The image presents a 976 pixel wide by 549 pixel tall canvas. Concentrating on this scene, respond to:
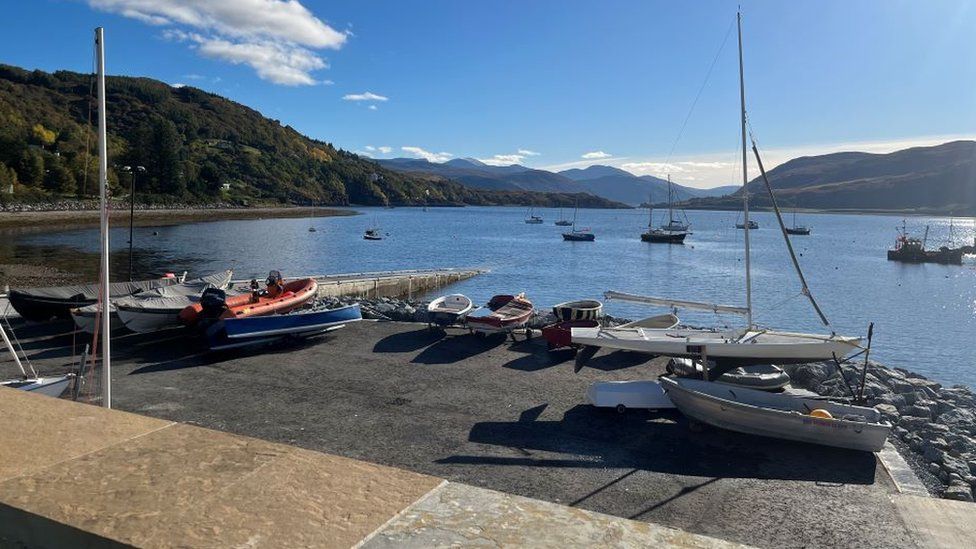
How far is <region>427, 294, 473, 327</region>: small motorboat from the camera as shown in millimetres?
18145

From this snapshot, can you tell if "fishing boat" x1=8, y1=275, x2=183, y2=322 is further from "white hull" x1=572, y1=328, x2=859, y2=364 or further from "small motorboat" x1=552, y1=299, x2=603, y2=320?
"white hull" x1=572, y1=328, x2=859, y2=364

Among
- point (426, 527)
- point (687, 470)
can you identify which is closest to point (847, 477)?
point (687, 470)

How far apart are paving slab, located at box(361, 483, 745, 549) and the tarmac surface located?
6046mm

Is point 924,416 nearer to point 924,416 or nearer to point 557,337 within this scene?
point 924,416

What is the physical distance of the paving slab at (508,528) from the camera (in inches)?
86.4

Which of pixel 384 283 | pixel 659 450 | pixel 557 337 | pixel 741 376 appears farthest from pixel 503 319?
pixel 384 283

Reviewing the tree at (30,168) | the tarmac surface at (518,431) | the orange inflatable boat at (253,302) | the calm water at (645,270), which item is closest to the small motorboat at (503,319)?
the tarmac surface at (518,431)

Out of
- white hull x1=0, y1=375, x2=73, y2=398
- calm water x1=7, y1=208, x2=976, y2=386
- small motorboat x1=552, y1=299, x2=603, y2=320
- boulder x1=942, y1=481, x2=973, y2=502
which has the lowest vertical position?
calm water x1=7, y1=208, x2=976, y2=386

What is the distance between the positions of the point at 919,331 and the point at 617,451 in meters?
35.7

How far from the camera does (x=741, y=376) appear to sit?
534 inches

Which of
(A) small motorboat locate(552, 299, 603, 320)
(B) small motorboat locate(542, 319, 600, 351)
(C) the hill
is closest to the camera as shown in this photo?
(B) small motorboat locate(542, 319, 600, 351)

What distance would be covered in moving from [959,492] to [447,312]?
1210 cm

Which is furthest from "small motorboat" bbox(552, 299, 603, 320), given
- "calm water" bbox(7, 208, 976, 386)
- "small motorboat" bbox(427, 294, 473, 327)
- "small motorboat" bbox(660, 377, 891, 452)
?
"calm water" bbox(7, 208, 976, 386)

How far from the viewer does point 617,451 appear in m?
10.2
